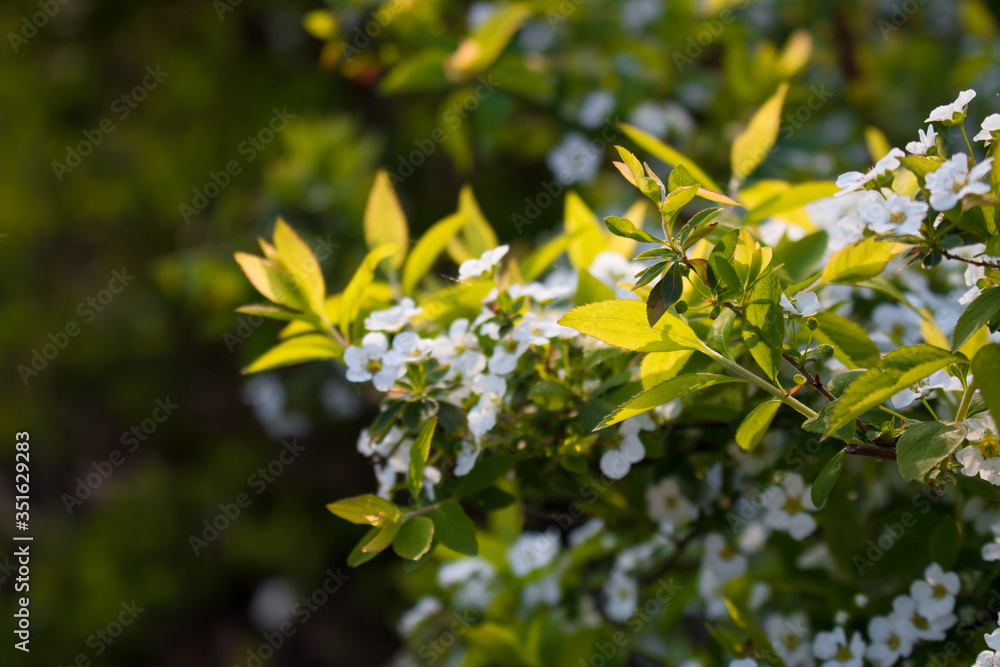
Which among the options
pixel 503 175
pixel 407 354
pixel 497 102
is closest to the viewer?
pixel 407 354

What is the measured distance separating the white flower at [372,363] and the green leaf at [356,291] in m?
0.08

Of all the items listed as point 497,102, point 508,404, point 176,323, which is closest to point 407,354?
point 508,404

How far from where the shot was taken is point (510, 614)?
48.1 inches

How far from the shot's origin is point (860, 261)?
668 millimetres

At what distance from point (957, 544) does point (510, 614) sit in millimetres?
663

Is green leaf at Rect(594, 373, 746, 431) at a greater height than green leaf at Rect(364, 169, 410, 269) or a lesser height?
lesser

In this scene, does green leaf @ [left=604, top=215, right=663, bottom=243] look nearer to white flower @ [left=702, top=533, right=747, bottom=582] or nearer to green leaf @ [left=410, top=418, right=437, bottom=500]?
green leaf @ [left=410, top=418, right=437, bottom=500]

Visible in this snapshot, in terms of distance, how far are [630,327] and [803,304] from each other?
5.7 inches

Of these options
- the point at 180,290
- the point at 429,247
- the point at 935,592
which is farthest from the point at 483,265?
the point at 180,290

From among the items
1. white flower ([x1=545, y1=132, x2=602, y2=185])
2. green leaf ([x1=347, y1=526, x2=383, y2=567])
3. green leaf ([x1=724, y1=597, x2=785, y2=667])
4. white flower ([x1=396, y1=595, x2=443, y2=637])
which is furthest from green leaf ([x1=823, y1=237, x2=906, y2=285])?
white flower ([x1=545, y1=132, x2=602, y2=185])

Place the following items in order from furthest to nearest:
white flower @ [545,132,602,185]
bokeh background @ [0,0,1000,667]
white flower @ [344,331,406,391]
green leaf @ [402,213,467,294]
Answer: bokeh background @ [0,0,1000,667], white flower @ [545,132,602,185], green leaf @ [402,213,467,294], white flower @ [344,331,406,391]

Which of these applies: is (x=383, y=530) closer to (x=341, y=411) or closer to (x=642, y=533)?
(x=642, y=533)

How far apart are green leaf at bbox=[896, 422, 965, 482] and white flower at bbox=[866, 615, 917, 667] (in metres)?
0.29

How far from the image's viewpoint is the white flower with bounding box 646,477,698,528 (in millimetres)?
907
